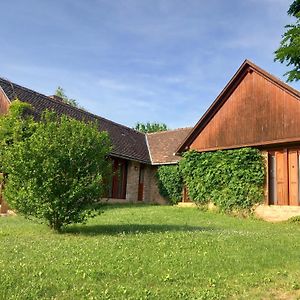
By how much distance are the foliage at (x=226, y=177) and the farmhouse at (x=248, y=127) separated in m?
0.44

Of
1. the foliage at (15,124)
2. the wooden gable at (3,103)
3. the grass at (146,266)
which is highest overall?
the wooden gable at (3,103)

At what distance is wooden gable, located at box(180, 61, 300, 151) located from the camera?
18.3 meters

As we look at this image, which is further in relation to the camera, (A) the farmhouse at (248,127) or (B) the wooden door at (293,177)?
(A) the farmhouse at (248,127)

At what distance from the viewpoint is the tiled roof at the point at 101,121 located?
21516 millimetres

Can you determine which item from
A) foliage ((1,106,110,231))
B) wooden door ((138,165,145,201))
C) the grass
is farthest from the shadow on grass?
wooden door ((138,165,145,201))

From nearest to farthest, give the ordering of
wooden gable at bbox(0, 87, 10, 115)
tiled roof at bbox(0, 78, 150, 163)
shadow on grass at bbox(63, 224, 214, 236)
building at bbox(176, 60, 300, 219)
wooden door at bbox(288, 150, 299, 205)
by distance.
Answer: shadow on grass at bbox(63, 224, 214, 236) < wooden door at bbox(288, 150, 299, 205) < building at bbox(176, 60, 300, 219) < wooden gable at bbox(0, 87, 10, 115) < tiled roof at bbox(0, 78, 150, 163)

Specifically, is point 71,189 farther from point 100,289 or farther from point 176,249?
point 100,289

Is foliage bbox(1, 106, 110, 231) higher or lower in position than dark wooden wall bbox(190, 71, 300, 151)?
lower

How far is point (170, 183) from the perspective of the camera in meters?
25.2

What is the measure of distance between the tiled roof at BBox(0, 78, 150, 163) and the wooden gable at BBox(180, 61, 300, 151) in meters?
4.81

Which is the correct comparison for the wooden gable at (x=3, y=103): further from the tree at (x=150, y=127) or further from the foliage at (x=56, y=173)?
the tree at (x=150, y=127)

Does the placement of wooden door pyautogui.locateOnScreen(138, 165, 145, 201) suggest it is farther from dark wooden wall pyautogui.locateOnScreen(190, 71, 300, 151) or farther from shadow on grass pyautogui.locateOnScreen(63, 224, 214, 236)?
shadow on grass pyautogui.locateOnScreen(63, 224, 214, 236)

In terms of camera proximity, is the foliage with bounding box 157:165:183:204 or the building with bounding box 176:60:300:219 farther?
the foliage with bounding box 157:165:183:204

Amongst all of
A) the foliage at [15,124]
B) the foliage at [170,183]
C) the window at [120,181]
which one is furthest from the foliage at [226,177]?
the foliage at [15,124]
